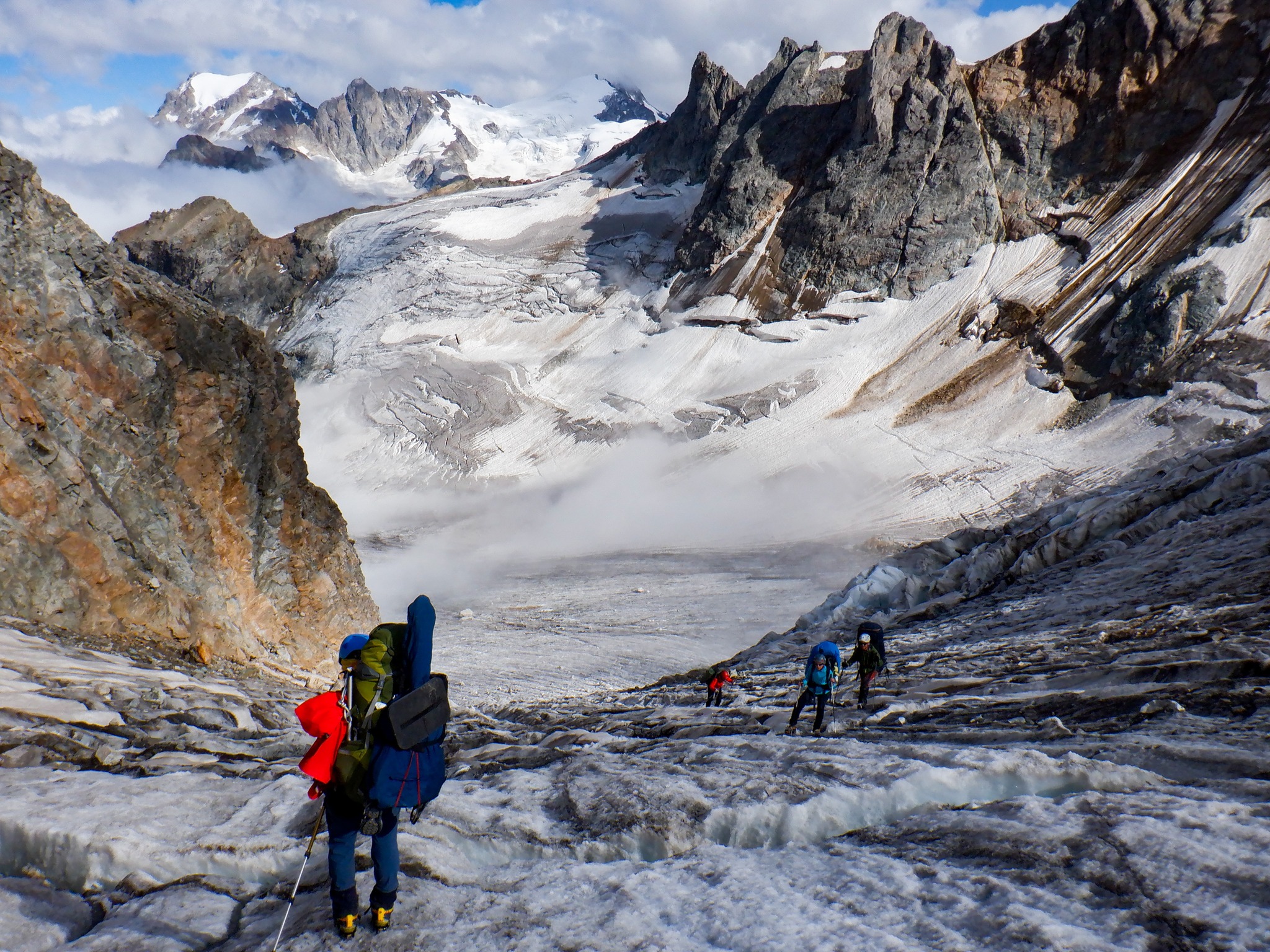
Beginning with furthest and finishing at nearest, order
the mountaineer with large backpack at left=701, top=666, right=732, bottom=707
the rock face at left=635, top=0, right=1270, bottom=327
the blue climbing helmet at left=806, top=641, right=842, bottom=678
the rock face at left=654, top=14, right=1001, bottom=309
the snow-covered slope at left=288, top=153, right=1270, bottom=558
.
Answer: the rock face at left=654, top=14, right=1001, bottom=309 < the rock face at left=635, top=0, right=1270, bottom=327 < the snow-covered slope at left=288, top=153, right=1270, bottom=558 < the mountaineer with large backpack at left=701, top=666, right=732, bottom=707 < the blue climbing helmet at left=806, top=641, right=842, bottom=678

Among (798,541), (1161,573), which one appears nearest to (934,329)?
(798,541)

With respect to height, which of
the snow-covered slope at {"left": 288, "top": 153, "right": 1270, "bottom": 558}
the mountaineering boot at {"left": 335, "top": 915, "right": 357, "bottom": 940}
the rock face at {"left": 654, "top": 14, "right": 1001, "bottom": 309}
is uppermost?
the rock face at {"left": 654, "top": 14, "right": 1001, "bottom": 309}

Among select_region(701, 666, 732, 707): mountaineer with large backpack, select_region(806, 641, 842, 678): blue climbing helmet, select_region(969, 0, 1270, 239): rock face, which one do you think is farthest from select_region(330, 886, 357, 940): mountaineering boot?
select_region(969, 0, 1270, 239): rock face

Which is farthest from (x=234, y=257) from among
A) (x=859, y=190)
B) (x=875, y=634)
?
(x=875, y=634)

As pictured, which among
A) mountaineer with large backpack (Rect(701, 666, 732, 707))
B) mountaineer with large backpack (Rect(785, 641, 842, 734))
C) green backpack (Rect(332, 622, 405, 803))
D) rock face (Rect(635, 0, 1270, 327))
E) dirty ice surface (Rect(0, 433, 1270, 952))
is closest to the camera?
dirty ice surface (Rect(0, 433, 1270, 952))

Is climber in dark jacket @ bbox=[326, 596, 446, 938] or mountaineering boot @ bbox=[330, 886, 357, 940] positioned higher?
climber in dark jacket @ bbox=[326, 596, 446, 938]

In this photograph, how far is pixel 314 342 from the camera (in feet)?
232

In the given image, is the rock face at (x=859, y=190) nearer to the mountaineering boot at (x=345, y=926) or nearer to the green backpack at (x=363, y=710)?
the green backpack at (x=363, y=710)

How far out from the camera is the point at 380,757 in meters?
4.11

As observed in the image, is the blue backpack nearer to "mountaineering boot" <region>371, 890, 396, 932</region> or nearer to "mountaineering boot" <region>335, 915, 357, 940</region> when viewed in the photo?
"mountaineering boot" <region>371, 890, 396, 932</region>

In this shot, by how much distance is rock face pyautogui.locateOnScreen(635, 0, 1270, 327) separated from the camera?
5356 cm

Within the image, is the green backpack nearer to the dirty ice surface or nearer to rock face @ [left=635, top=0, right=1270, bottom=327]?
the dirty ice surface

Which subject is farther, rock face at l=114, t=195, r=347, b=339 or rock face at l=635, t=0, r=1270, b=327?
rock face at l=114, t=195, r=347, b=339

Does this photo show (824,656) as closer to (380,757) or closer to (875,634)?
(875,634)
